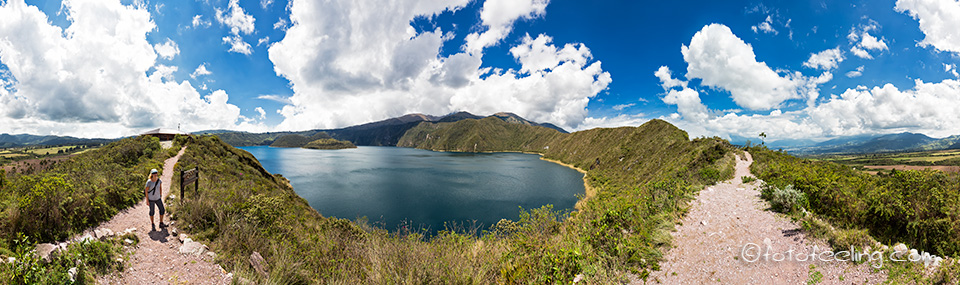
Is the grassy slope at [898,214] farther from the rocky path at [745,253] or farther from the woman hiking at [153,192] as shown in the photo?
the woman hiking at [153,192]

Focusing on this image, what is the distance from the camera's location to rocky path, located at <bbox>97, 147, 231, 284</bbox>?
6551 millimetres

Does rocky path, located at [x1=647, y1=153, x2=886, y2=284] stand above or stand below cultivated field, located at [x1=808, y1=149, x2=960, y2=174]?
above

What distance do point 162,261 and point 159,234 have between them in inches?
86.3

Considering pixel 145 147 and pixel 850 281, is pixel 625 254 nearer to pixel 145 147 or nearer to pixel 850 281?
pixel 850 281

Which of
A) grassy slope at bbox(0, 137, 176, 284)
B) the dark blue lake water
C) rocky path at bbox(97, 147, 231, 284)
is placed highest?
grassy slope at bbox(0, 137, 176, 284)

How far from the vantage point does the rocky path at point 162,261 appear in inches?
258

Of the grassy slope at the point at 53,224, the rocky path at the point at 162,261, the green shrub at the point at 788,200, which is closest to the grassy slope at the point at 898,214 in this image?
the green shrub at the point at 788,200

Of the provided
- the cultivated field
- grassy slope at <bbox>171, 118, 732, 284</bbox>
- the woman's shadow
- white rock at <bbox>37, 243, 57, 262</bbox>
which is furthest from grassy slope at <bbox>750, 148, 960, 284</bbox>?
the cultivated field

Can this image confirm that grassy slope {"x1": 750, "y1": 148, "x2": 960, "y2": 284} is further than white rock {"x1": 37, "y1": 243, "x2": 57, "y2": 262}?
Yes

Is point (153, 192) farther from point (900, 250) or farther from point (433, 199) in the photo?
point (433, 199)

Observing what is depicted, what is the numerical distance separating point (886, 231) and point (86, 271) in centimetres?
1725

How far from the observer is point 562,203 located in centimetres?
4150

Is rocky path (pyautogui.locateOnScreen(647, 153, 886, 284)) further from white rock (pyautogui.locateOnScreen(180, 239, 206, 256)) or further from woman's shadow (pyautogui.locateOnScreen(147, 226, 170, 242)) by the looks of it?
woman's shadow (pyautogui.locateOnScreen(147, 226, 170, 242))

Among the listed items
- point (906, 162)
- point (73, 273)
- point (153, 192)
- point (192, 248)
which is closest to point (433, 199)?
point (153, 192)
